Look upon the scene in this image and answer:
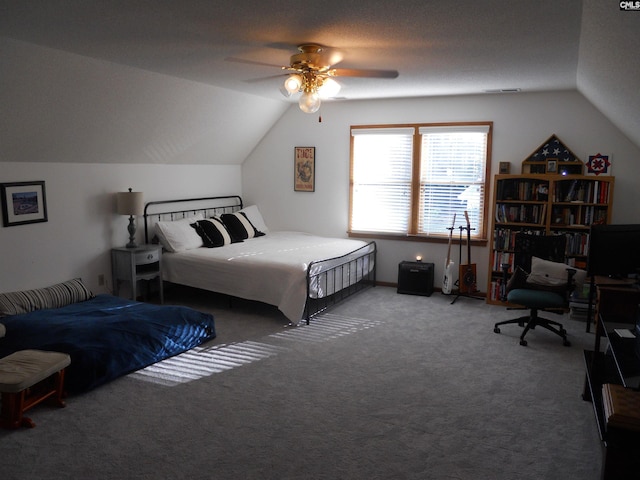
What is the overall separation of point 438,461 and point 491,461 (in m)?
0.29

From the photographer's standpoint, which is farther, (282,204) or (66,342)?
(282,204)

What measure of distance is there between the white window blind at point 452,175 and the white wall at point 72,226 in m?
3.24

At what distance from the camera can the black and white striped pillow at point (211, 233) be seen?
237 inches

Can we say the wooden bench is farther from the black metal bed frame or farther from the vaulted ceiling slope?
the black metal bed frame

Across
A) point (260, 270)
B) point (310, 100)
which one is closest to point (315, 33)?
point (310, 100)

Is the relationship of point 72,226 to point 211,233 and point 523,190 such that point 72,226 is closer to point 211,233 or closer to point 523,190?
point 211,233

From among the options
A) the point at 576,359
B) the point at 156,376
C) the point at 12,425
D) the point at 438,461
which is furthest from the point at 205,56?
the point at 576,359

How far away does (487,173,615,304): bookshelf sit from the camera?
537cm

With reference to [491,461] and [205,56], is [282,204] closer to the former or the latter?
[205,56]

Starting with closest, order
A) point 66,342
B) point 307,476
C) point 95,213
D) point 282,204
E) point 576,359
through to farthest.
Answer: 1. point 307,476
2. point 66,342
3. point 576,359
4. point 95,213
5. point 282,204

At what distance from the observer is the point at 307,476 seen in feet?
8.44

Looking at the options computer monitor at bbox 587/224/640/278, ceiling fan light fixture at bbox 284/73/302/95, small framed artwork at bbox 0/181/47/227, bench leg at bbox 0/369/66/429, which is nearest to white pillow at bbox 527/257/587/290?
computer monitor at bbox 587/224/640/278

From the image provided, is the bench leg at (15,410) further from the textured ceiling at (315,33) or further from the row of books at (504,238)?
the row of books at (504,238)

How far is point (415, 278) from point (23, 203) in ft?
14.0
